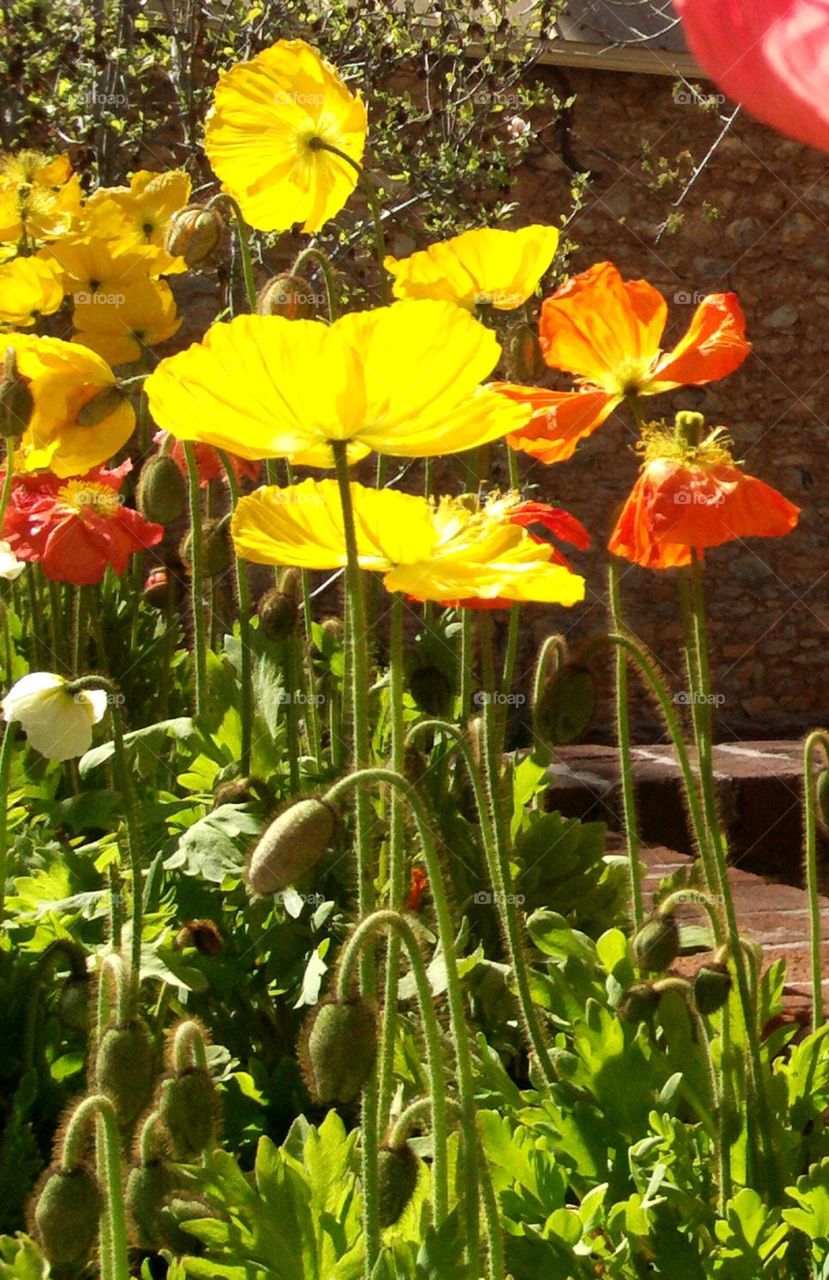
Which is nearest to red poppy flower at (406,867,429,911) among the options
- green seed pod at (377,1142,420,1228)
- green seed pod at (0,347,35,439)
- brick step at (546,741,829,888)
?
green seed pod at (0,347,35,439)

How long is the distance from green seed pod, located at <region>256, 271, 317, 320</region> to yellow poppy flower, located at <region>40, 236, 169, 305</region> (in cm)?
51

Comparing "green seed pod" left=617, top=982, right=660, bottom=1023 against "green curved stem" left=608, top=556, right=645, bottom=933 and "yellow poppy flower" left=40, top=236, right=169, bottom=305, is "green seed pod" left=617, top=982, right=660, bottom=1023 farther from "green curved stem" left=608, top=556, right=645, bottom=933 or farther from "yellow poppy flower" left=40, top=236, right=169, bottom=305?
"yellow poppy flower" left=40, top=236, right=169, bottom=305

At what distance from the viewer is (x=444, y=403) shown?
0.88 m

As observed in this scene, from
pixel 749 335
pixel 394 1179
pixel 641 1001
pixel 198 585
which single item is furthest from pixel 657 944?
pixel 749 335

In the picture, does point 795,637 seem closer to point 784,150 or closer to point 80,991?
point 784,150

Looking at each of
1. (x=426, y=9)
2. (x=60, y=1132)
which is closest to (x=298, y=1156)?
(x=60, y=1132)

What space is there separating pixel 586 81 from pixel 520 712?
3.09 metres

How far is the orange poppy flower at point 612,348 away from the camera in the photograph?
1.37m

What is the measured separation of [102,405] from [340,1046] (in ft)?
3.23

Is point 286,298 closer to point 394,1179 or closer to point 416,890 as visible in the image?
point 416,890

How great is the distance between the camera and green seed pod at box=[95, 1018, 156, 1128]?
34.0 inches

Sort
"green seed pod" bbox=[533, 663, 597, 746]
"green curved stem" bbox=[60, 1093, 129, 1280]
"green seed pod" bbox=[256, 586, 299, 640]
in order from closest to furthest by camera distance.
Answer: "green curved stem" bbox=[60, 1093, 129, 1280] < "green seed pod" bbox=[533, 663, 597, 746] < "green seed pod" bbox=[256, 586, 299, 640]

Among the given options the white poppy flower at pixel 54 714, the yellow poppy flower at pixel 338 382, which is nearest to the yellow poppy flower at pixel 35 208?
the white poppy flower at pixel 54 714

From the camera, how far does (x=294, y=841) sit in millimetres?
816
